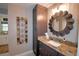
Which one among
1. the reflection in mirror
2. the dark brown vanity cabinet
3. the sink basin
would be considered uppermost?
A: the reflection in mirror

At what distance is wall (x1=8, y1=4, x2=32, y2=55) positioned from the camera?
5.39 feet

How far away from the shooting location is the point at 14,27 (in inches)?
65.4

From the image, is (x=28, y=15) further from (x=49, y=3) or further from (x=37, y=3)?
(x=49, y=3)

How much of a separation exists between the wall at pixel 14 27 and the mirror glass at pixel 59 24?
33cm

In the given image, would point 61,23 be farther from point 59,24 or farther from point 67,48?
point 67,48

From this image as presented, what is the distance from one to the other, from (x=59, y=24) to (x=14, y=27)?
0.60 meters

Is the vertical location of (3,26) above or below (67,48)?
above

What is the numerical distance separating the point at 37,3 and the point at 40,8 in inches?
3.0

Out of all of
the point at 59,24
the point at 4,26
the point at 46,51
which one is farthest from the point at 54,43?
the point at 4,26

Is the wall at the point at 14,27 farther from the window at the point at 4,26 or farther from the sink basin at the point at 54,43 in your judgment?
the sink basin at the point at 54,43

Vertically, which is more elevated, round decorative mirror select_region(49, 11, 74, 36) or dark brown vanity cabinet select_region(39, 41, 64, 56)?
round decorative mirror select_region(49, 11, 74, 36)

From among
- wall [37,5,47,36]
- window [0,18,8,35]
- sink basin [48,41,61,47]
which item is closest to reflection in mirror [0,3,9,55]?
window [0,18,8,35]

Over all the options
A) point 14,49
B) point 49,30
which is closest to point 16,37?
point 14,49

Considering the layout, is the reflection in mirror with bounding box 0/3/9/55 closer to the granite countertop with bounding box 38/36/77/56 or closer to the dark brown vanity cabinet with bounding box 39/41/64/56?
the dark brown vanity cabinet with bounding box 39/41/64/56
